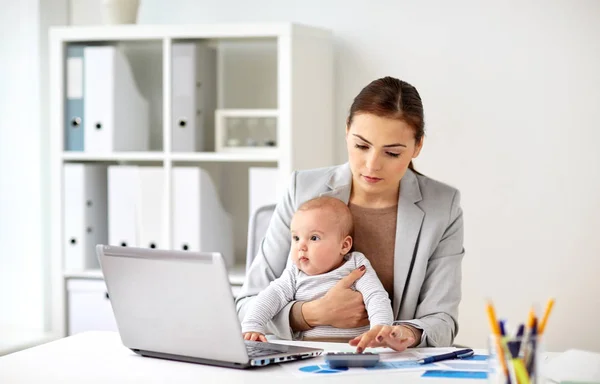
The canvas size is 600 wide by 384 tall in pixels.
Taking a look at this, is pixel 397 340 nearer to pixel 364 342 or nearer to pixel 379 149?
pixel 364 342

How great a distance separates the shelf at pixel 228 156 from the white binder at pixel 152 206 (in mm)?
103

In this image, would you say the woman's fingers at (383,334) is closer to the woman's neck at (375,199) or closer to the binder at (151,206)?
the woman's neck at (375,199)

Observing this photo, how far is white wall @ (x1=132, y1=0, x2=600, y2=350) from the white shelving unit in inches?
11.0

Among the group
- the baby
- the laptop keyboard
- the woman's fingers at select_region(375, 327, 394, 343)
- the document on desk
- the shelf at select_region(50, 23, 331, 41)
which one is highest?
the shelf at select_region(50, 23, 331, 41)

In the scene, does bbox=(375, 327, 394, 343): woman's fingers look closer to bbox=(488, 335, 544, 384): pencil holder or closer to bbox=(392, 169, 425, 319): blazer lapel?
bbox=(392, 169, 425, 319): blazer lapel

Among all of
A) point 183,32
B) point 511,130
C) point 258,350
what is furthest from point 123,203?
point 258,350

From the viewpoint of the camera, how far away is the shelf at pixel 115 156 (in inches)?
126

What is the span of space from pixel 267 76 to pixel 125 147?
25.2 inches

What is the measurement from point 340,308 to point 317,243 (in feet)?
0.54

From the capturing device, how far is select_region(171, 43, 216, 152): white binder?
10.4ft

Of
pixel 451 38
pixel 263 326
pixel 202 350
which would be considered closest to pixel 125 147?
pixel 451 38

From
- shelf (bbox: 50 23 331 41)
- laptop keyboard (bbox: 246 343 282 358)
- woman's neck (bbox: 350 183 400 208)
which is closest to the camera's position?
laptop keyboard (bbox: 246 343 282 358)

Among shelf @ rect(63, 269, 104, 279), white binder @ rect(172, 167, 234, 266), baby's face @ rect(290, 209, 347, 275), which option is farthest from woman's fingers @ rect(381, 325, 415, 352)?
shelf @ rect(63, 269, 104, 279)

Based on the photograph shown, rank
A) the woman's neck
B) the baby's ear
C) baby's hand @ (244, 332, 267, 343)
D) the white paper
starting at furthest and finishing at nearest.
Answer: the woman's neck → the baby's ear → baby's hand @ (244, 332, 267, 343) → the white paper
